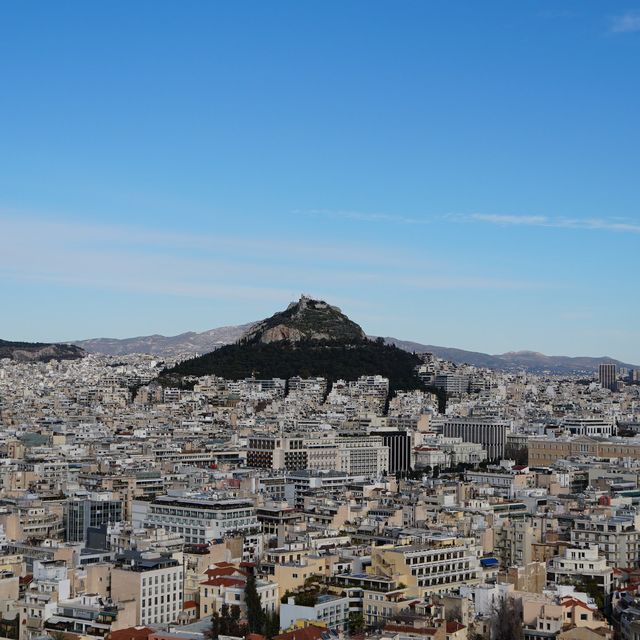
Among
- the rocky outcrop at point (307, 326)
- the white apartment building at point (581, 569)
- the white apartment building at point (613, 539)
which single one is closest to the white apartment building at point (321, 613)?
the white apartment building at point (581, 569)

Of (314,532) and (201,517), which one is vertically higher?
(201,517)

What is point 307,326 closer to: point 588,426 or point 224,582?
point 588,426

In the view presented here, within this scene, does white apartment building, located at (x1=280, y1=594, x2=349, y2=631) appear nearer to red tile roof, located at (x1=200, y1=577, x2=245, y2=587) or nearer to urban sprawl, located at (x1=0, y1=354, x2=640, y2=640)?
urban sprawl, located at (x1=0, y1=354, x2=640, y2=640)

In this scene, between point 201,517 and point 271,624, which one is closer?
point 271,624

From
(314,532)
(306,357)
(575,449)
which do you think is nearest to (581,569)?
(314,532)

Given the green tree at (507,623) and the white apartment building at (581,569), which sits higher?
the white apartment building at (581,569)

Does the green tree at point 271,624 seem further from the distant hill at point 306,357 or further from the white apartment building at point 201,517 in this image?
the distant hill at point 306,357

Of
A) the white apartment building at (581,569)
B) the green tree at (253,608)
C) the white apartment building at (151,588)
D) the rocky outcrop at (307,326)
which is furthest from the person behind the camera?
the rocky outcrop at (307,326)
